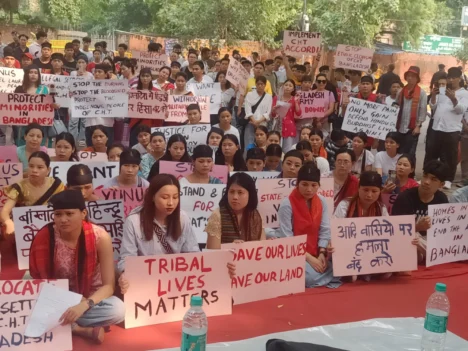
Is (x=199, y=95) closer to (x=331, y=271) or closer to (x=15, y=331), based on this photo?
(x=331, y=271)

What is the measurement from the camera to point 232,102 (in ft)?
35.1

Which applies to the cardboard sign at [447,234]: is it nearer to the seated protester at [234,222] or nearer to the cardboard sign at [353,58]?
the seated protester at [234,222]

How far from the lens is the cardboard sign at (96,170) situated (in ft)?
20.2

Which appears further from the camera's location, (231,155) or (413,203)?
(231,155)

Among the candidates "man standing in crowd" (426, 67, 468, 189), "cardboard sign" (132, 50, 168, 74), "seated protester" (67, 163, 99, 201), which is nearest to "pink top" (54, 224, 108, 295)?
"seated protester" (67, 163, 99, 201)

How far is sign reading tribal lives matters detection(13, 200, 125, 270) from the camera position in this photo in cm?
519

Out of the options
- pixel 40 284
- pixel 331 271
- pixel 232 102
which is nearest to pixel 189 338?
pixel 40 284

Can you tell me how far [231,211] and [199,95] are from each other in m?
5.15

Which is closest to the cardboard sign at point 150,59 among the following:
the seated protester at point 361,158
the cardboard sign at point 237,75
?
the cardboard sign at point 237,75

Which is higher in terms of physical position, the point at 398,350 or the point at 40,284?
the point at 40,284

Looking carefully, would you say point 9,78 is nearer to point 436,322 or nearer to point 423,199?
point 423,199

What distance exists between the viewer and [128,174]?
231 inches

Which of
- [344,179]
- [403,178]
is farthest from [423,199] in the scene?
[344,179]

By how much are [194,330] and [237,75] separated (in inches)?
302
